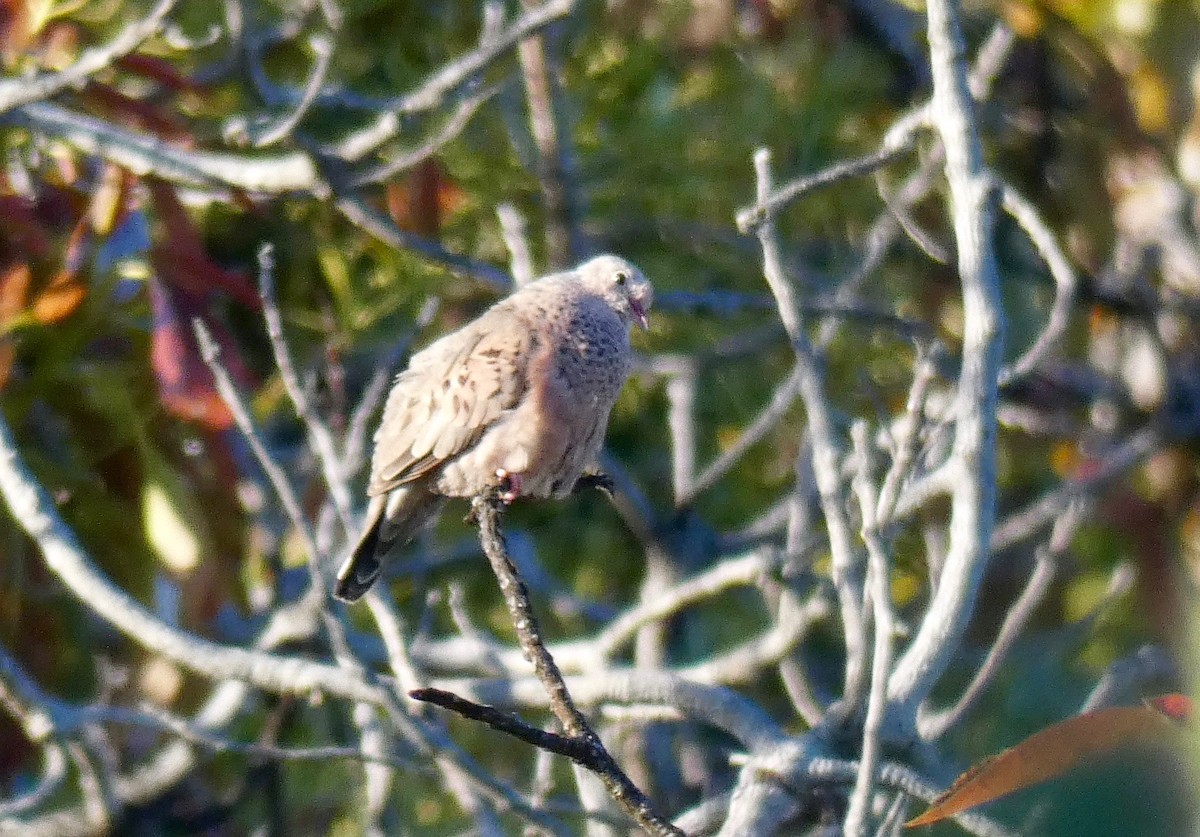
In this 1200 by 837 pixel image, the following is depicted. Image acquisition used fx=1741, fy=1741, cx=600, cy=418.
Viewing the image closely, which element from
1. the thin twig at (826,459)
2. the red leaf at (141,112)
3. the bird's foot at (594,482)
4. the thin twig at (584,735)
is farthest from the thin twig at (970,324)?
the red leaf at (141,112)

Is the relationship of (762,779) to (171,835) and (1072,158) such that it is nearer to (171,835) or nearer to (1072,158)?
(171,835)

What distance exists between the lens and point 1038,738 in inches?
76.5

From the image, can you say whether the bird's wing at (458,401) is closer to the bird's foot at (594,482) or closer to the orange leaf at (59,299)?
the bird's foot at (594,482)

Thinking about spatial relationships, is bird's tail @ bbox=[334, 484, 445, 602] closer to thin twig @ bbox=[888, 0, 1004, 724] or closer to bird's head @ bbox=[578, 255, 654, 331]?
bird's head @ bbox=[578, 255, 654, 331]

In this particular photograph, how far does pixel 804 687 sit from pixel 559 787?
1.75 m

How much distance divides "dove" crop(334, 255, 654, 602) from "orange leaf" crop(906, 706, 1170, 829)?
5.17ft

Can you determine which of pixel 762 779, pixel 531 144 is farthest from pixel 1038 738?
pixel 531 144

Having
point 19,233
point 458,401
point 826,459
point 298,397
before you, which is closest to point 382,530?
point 458,401

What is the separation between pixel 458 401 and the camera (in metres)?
3.70

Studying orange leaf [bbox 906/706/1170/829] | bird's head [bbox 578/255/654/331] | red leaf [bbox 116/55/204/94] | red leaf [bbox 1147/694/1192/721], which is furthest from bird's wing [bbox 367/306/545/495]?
red leaf [bbox 1147/694/1192/721]

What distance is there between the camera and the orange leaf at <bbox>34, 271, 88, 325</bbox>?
3980 millimetres

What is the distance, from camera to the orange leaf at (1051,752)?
5.48ft

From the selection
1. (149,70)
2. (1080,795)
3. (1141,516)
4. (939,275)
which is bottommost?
(1141,516)

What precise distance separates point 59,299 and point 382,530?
94cm
